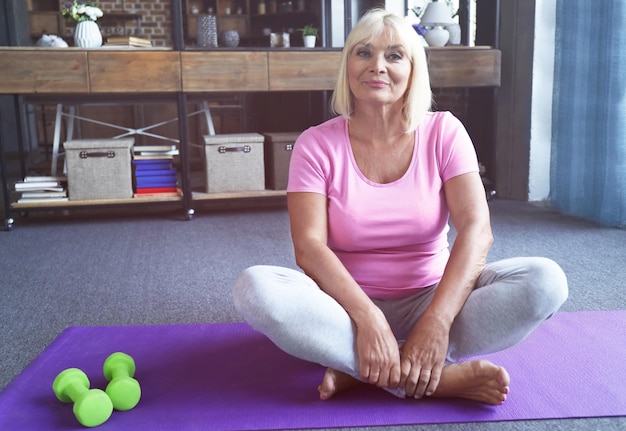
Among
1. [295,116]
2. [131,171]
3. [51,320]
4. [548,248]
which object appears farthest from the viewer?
[295,116]

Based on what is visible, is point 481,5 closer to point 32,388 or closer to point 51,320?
point 51,320

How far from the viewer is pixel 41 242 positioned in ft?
10.5

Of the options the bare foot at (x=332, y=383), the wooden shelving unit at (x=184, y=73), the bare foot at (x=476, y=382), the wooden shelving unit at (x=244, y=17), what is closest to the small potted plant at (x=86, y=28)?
the wooden shelving unit at (x=184, y=73)

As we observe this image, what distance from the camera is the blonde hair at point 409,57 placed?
1.55 meters

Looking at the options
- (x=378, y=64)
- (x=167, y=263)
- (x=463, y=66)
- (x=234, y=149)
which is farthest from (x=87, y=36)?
(x=378, y=64)

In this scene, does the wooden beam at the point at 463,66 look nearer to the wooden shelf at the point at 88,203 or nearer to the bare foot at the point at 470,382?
the wooden shelf at the point at 88,203

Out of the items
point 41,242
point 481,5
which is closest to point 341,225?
point 41,242

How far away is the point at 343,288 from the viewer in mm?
1456

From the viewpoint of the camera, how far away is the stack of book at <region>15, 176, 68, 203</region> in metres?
3.55

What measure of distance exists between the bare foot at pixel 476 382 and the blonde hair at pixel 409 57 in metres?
0.58

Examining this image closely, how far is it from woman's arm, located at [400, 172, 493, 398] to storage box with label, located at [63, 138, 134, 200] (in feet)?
7.81

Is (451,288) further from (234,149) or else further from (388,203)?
(234,149)

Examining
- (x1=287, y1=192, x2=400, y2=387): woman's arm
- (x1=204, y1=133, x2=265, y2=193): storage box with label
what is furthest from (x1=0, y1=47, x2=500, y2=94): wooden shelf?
(x1=287, y1=192, x2=400, y2=387): woman's arm

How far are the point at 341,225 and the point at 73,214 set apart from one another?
108 inches
